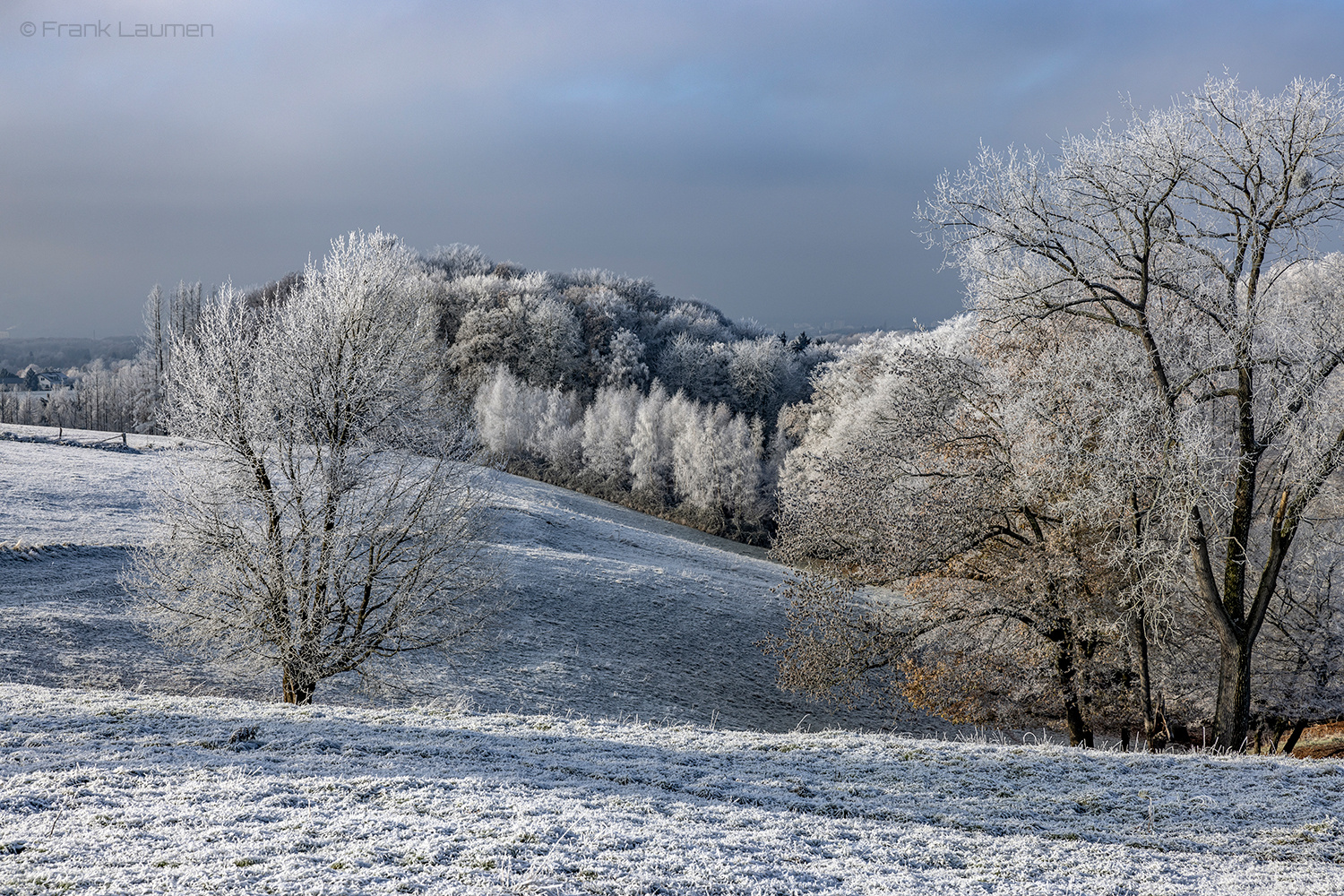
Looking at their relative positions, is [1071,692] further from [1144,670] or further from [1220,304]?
[1220,304]

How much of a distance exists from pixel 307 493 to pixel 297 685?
140 inches

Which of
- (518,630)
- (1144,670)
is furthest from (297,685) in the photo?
(1144,670)

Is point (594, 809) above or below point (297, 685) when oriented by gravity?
above

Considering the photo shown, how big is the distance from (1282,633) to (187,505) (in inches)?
887

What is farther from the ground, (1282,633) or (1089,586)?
(1089,586)

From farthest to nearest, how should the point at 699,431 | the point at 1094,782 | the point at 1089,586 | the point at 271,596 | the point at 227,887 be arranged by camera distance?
the point at 699,431, the point at 1089,586, the point at 271,596, the point at 1094,782, the point at 227,887

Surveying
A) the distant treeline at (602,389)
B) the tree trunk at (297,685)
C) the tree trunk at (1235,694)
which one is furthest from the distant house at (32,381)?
the tree trunk at (1235,694)

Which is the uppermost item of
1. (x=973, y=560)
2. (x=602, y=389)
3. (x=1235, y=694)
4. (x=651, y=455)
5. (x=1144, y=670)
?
(x=602, y=389)

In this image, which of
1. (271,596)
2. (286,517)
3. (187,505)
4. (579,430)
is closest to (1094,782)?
(271,596)

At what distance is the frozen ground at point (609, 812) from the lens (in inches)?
206

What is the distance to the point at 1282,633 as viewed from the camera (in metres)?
16.3

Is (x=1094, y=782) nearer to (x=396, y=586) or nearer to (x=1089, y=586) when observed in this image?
(x=1089, y=586)

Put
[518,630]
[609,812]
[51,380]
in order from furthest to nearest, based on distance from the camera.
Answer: [51,380], [518,630], [609,812]

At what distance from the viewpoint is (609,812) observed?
662 centimetres
